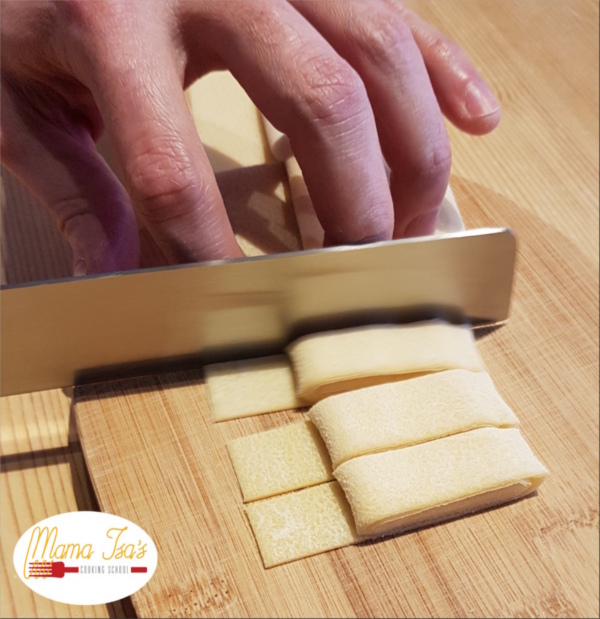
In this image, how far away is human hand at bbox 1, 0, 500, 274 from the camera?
2.81 ft

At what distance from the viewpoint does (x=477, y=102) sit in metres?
1.13

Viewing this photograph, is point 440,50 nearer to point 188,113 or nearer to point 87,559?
point 188,113

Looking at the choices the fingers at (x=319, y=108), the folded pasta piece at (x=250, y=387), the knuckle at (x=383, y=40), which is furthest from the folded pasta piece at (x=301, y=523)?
the knuckle at (x=383, y=40)

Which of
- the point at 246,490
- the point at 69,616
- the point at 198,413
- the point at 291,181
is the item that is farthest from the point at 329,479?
the point at 291,181

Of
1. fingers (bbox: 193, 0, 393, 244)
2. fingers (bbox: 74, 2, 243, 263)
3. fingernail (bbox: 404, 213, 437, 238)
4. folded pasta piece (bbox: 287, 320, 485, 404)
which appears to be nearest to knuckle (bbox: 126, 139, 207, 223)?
fingers (bbox: 74, 2, 243, 263)

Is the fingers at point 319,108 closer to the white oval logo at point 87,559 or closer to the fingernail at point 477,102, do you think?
the fingernail at point 477,102

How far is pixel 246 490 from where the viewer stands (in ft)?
2.84

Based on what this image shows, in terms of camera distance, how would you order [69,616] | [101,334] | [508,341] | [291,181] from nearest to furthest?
1. [69,616]
2. [101,334]
3. [508,341]
4. [291,181]

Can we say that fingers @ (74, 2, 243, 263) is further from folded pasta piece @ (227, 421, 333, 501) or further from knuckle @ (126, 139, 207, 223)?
folded pasta piece @ (227, 421, 333, 501)

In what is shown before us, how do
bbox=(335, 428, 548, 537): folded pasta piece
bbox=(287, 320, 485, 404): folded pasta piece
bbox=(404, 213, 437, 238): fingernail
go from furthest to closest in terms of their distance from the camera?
bbox=(404, 213, 437, 238): fingernail → bbox=(287, 320, 485, 404): folded pasta piece → bbox=(335, 428, 548, 537): folded pasta piece

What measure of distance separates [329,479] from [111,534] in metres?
0.30

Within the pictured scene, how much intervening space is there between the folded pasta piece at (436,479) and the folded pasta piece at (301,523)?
33mm

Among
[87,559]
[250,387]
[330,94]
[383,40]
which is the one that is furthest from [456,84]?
[87,559]

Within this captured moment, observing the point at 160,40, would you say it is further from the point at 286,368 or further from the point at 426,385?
the point at 426,385
